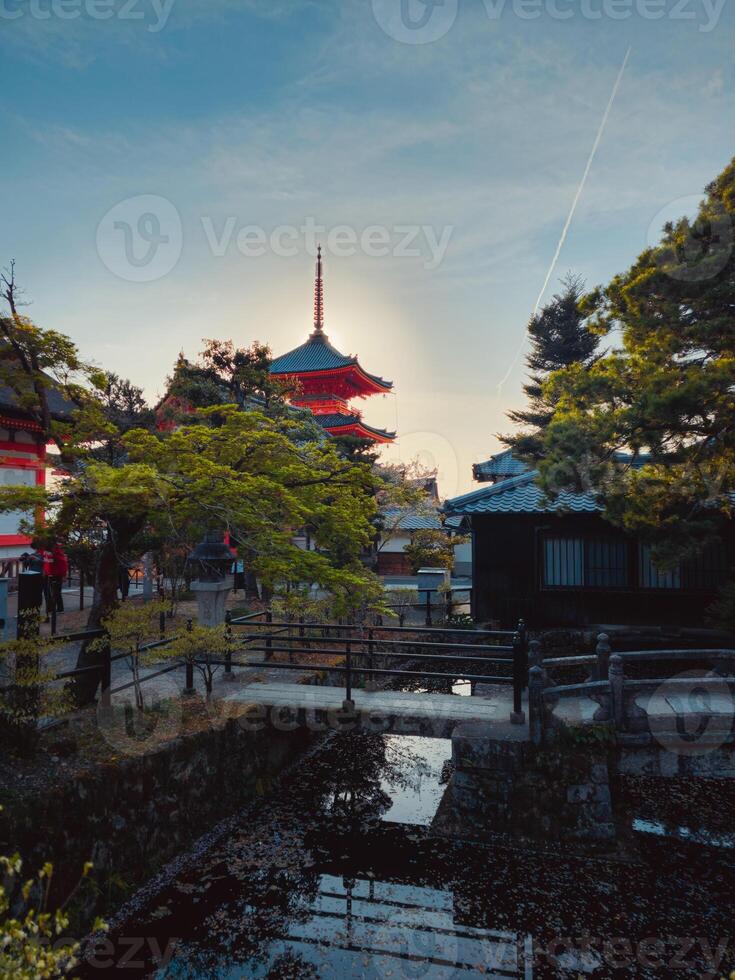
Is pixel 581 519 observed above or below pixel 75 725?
above

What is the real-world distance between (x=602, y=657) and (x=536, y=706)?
1724 mm

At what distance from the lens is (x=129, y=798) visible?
693cm

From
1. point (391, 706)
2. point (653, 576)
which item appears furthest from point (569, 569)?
point (391, 706)

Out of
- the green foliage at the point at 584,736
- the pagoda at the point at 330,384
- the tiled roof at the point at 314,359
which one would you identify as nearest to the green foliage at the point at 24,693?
the green foliage at the point at 584,736

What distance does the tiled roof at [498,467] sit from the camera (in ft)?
116

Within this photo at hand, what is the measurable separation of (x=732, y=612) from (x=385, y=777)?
750cm

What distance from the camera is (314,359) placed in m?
34.7

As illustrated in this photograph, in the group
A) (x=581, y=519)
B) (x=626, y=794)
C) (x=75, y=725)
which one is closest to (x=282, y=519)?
(x=75, y=725)

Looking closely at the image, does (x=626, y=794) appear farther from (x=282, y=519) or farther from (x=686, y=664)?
(x=282, y=519)

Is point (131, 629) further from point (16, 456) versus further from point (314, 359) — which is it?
point (314, 359)

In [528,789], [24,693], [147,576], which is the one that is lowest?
[528,789]

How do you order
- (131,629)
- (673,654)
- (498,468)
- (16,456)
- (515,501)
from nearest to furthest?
(131,629) → (673,654) → (515,501) → (16,456) → (498,468)

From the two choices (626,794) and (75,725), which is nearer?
(75,725)

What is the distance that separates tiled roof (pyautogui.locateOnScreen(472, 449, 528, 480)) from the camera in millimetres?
35281
